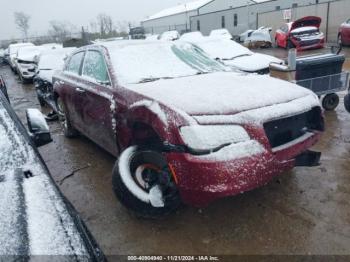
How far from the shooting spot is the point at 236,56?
8.43 meters

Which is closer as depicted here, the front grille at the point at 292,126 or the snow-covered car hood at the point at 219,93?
the snow-covered car hood at the point at 219,93

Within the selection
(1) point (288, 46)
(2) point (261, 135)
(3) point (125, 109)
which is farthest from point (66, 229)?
(1) point (288, 46)

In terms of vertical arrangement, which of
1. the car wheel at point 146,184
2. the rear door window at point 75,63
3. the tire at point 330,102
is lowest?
the tire at point 330,102

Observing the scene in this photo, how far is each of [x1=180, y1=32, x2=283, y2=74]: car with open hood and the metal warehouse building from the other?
13.0 metres

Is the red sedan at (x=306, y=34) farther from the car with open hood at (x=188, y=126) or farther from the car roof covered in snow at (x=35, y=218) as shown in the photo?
the car roof covered in snow at (x=35, y=218)

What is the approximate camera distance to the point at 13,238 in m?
1.35

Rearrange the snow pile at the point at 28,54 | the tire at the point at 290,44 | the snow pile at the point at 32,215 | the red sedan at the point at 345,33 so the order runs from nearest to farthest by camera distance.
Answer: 1. the snow pile at the point at 32,215
2. the snow pile at the point at 28,54
3. the red sedan at the point at 345,33
4. the tire at the point at 290,44

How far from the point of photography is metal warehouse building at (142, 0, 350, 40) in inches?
757

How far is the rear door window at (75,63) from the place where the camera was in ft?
15.6

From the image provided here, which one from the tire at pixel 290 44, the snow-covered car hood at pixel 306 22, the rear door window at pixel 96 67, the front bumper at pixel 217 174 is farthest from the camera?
the tire at pixel 290 44

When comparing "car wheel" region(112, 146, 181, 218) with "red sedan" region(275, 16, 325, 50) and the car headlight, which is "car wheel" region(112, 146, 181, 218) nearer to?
the car headlight

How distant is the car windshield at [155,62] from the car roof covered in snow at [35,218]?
1.80 metres

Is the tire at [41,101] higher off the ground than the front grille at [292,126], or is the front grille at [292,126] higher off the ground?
the front grille at [292,126]

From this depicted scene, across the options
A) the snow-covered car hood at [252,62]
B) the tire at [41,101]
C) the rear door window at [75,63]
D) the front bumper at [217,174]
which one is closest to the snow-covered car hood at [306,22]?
the snow-covered car hood at [252,62]
